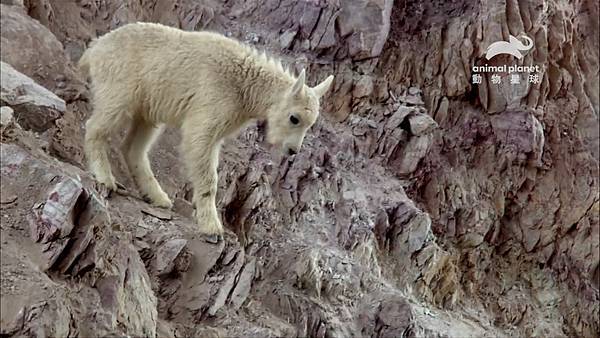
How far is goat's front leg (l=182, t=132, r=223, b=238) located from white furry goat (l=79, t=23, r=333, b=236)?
1 centimetres

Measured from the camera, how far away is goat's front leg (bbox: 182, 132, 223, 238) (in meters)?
8.24

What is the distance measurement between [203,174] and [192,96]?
99cm

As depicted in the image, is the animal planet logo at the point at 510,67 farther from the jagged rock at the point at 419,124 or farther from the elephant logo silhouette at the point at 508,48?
the jagged rock at the point at 419,124

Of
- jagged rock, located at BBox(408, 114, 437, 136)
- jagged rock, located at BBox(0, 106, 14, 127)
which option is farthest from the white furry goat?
jagged rock, located at BBox(408, 114, 437, 136)

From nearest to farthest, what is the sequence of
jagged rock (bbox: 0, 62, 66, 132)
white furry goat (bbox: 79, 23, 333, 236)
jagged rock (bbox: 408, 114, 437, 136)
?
jagged rock (bbox: 0, 62, 66, 132)
white furry goat (bbox: 79, 23, 333, 236)
jagged rock (bbox: 408, 114, 437, 136)

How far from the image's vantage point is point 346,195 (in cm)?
1288

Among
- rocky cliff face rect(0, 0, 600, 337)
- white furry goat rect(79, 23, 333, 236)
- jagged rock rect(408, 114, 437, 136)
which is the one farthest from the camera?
jagged rock rect(408, 114, 437, 136)

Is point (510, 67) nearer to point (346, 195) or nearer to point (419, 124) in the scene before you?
point (419, 124)

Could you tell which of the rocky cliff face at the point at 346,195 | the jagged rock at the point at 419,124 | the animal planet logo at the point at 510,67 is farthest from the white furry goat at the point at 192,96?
the animal planet logo at the point at 510,67

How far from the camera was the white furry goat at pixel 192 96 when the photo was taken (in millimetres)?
8156

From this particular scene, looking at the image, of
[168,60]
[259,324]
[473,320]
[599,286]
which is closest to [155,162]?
[168,60]

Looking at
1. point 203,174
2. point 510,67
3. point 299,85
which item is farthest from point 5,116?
point 510,67

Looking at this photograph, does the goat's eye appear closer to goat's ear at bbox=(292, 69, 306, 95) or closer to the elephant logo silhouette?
goat's ear at bbox=(292, 69, 306, 95)

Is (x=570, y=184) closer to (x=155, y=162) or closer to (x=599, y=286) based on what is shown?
(x=599, y=286)
